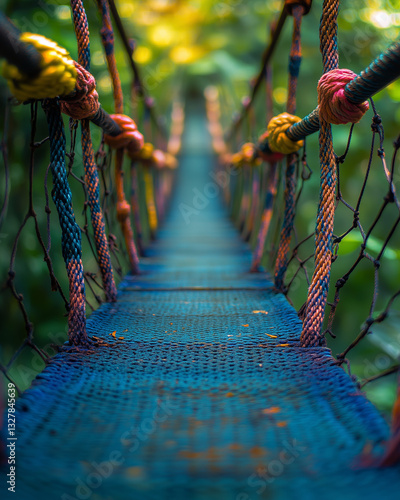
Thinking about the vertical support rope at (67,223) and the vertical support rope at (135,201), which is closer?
the vertical support rope at (67,223)

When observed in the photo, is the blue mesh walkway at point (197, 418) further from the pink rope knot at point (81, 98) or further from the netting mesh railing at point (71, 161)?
the pink rope knot at point (81, 98)

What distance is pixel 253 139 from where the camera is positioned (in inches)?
95.9

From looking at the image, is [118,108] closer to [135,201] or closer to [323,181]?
[135,201]

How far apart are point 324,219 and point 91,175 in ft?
1.56

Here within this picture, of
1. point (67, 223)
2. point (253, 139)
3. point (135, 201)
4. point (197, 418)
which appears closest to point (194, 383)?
point (197, 418)

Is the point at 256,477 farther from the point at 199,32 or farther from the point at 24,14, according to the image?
the point at 199,32

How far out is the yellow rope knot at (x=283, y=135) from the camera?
3.49ft

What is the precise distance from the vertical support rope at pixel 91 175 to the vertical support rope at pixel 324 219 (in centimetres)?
43

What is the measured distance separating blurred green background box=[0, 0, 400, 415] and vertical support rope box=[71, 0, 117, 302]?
20 cm
